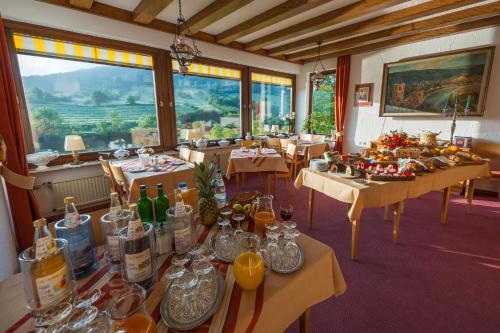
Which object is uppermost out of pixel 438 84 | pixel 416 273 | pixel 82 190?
pixel 438 84

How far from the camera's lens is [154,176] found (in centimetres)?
252

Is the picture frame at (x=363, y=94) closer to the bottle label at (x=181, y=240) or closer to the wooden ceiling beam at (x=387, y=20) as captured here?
the wooden ceiling beam at (x=387, y=20)

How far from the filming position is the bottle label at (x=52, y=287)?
67 cm

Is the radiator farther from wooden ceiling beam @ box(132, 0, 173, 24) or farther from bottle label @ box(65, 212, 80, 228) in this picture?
bottle label @ box(65, 212, 80, 228)

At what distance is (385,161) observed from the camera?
2.47m

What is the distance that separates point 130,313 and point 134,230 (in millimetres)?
264

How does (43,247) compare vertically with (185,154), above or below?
above

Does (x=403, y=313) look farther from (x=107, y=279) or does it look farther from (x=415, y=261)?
(x=107, y=279)

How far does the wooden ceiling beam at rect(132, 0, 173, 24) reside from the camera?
2.86 m

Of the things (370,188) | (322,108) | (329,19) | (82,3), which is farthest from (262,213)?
(322,108)

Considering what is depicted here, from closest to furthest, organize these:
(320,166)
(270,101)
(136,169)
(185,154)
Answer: (320,166) → (136,169) → (185,154) → (270,101)

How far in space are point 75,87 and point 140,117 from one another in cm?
94

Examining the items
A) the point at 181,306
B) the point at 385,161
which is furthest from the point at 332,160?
the point at 181,306

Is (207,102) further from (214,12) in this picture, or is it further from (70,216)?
(70,216)
